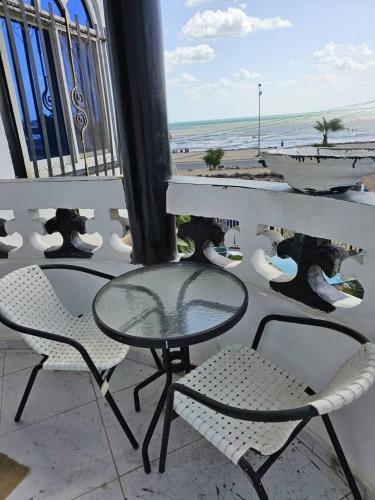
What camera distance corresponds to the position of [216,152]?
1.64 metres

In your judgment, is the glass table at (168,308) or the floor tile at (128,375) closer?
the glass table at (168,308)

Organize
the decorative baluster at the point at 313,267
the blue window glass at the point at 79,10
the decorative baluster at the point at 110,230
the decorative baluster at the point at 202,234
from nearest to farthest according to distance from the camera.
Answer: the decorative baluster at the point at 313,267 < the decorative baluster at the point at 202,234 < the decorative baluster at the point at 110,230 < the blue window glass at the point at 79,10

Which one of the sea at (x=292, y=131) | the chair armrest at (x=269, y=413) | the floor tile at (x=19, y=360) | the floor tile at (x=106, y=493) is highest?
the sea at (x=292, y=131)

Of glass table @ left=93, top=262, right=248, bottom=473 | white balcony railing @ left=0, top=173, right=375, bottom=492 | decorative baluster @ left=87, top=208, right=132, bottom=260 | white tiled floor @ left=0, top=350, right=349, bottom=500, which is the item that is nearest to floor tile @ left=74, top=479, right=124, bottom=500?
white tiled floor @ left=0, top=350, right=349, bottom=500

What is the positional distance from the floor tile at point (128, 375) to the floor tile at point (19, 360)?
1.75 feet

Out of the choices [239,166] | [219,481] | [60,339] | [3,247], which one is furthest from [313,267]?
[3,247]

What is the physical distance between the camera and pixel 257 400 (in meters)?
1.34

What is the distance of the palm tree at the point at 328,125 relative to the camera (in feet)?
4.10

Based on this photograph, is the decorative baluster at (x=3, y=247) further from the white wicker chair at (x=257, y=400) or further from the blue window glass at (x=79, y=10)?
the blue window glass at (x=79, y=10)

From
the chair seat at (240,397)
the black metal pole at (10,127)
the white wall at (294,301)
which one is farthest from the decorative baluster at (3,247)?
the chair seat at (240,397)

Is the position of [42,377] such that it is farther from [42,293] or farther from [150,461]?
[150,461]

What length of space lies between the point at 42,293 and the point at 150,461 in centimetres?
106

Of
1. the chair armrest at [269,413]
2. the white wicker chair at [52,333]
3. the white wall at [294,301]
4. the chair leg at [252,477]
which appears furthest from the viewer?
the white wicker chair at [52,333]

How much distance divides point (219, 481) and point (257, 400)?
458mm
